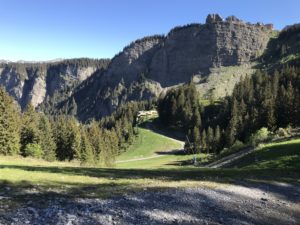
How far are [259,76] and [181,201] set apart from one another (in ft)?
595

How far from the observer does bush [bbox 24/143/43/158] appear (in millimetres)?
86000

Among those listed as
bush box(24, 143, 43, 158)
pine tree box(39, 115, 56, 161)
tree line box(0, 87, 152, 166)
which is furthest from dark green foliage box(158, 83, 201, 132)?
bush box(24, 143, 43, 158)

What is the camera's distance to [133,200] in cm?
1719

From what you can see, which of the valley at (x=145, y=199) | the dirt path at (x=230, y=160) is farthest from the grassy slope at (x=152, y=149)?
the valley at (x=145, y=199)

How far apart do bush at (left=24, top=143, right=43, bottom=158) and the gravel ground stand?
2747 inches

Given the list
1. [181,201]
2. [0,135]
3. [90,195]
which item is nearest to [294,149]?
[181,201]

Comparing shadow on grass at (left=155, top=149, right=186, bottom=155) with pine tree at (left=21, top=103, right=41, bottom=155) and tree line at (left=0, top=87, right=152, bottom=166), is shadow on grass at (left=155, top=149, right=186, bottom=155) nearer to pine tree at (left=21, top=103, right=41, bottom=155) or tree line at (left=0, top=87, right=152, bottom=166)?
tree line at (left=0, top=87, right=152, bottom=166)

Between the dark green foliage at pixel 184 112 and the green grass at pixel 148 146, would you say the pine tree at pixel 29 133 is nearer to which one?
the green grass at pixel 148 146

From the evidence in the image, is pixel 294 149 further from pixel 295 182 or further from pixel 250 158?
pixel 295 182

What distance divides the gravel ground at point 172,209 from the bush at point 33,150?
69.8 meters

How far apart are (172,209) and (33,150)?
75977 millimetres

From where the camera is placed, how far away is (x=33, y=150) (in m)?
86.9

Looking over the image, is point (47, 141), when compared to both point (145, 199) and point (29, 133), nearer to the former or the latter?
point (29, 133)

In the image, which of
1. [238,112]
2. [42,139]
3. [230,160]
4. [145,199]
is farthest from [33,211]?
[238,112]
